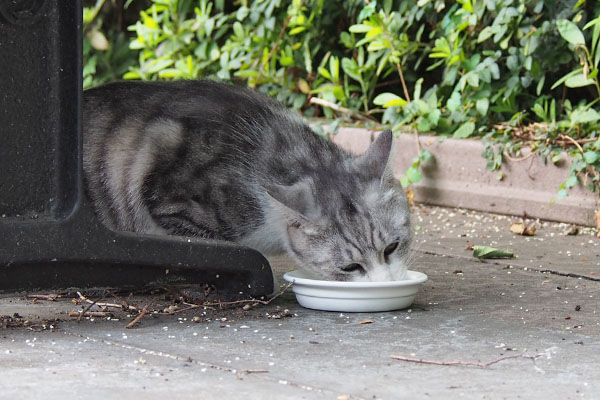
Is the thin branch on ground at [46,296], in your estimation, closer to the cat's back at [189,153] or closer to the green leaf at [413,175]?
the cat's back at [189,153]

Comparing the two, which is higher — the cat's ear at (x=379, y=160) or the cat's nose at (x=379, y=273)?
the cat's ear at (x=379, y=160)

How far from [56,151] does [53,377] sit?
93 centimetres

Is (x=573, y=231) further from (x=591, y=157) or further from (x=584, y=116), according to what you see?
(x=584, y=116)

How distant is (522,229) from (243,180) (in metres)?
2.12

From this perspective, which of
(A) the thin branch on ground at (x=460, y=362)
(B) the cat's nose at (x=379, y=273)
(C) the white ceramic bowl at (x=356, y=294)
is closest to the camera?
(A) the thin branch on ground at (x=460, y=362)

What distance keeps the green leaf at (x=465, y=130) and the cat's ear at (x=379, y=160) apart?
92.8 inches

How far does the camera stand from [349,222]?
3936mm

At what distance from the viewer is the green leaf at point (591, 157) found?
220 inches

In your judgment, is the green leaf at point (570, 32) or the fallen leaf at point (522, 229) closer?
the fallen leaf at point (522, 229)

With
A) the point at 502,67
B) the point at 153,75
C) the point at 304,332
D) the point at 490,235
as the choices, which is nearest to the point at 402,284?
the point at 304,332

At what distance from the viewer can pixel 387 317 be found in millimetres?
3762

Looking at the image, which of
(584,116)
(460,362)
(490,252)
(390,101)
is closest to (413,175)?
(390,101)

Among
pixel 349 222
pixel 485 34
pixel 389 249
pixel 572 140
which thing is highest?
pixel 485 34

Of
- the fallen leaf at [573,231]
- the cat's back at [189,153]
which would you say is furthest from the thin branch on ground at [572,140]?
the cat's back at [189,153]
